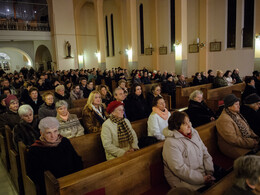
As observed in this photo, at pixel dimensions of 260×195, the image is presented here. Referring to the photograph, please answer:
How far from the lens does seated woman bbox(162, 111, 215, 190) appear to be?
200 centimetres

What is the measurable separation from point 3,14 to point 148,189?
2426cm

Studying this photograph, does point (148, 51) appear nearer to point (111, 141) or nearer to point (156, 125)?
point (156, 125)

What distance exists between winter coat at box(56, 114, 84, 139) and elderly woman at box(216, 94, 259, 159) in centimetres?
199

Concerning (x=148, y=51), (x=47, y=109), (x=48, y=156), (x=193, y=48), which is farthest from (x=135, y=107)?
(x=148, y=51)

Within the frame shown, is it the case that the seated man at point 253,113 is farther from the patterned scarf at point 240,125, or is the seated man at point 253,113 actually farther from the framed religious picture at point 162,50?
the framed religious picture at point 162,50

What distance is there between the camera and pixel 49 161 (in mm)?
2086

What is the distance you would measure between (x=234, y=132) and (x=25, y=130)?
2.71 meters

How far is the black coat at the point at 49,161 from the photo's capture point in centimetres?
208

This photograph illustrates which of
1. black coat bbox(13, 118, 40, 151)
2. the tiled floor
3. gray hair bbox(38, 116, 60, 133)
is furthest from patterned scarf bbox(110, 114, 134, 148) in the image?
the tiled floor

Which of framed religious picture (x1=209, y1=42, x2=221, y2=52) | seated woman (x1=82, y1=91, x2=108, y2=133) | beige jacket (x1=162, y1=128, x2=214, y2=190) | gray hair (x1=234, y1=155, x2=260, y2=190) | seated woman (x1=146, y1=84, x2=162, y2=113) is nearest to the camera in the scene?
gray hair (x1=234, y1=155, x2=260, y2=190)

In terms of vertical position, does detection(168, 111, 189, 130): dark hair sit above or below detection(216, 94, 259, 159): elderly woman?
above

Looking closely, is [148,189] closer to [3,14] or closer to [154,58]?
[154,58]

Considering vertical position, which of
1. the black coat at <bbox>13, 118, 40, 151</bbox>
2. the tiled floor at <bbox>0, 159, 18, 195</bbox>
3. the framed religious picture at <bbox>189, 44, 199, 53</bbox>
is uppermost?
the framed religious picture at <bbox>189, 44, 199, 53</bbox>

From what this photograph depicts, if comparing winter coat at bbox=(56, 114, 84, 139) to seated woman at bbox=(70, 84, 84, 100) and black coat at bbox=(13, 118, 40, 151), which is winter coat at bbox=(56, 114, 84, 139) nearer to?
black coat at bbox=(13, 118, 40, 151)
